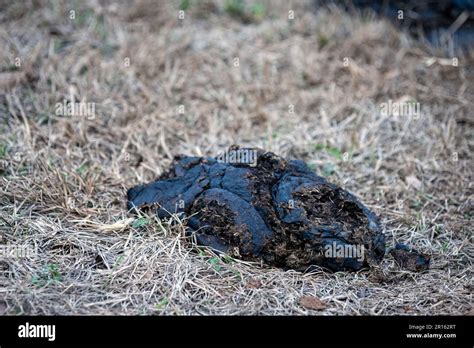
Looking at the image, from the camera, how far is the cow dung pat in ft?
8.86

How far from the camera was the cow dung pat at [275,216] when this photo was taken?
2.70 metres

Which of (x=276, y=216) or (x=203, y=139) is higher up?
(x=203, y=139)

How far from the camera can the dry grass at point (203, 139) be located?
8.46 ft

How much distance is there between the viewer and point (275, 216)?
274 cm

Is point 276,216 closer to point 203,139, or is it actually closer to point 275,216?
point 275,216

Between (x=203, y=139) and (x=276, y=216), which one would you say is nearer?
(x=276, y=216)

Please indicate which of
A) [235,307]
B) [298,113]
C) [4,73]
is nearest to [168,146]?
[298,113]

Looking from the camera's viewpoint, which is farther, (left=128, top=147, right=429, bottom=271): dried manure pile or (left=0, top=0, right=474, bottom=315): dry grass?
(left=128, top=147, right=429, bottom=271): dried manure pile

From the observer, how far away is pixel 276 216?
2.75 m

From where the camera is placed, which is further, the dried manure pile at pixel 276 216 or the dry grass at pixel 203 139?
the dried manure pile at pixel 276 216

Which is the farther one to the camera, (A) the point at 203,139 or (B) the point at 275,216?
(A) the point at 203,139

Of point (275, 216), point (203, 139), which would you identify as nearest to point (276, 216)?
point (275, 216)
